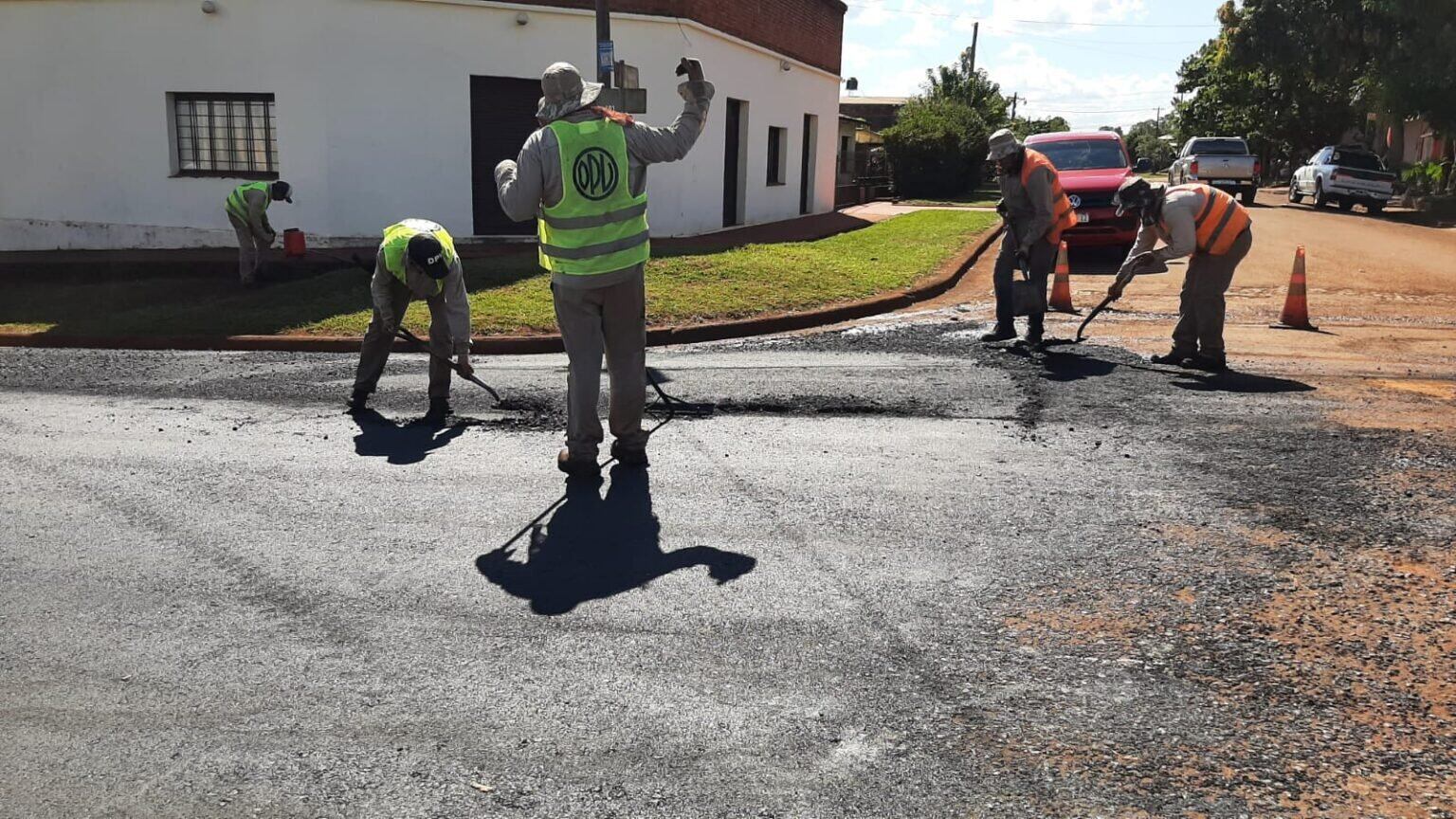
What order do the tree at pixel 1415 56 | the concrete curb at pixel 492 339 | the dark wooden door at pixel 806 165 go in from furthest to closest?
1. the dark wooden door at pixel 806 165
2. the tree at pixel 1415 56
3. the concrete curb at pixel 492 339

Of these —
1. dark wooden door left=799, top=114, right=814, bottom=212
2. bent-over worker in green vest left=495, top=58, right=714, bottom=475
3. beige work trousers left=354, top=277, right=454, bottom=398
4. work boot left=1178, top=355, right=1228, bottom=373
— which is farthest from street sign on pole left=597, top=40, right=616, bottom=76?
dark wooden door left=799, top=114, right=814, bottom=212

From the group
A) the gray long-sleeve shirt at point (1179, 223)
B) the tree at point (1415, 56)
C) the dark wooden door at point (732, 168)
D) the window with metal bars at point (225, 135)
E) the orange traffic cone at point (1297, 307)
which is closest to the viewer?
the gray long-sleeve shirt at point (1179, 223)

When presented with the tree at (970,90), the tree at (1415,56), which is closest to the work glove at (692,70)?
the tree at (1415,56)

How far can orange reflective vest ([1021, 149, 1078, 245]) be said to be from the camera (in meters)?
8.99

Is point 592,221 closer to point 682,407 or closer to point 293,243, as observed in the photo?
point 682,407

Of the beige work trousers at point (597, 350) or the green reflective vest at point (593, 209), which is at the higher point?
the green reflective vest at point (593, 209)

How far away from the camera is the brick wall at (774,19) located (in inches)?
695

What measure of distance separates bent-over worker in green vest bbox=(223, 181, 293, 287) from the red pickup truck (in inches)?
384

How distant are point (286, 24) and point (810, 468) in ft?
42.9

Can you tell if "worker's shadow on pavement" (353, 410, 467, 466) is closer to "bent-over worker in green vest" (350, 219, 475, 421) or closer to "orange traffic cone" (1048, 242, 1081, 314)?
"bent-over worker in green vest" (350, 219, 475, 421)

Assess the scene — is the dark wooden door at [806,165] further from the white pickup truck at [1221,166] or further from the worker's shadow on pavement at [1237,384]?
the worker's shadow on pavement at [1237,384]

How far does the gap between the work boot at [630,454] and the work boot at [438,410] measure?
1.72 meters

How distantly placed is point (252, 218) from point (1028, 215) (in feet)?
28.5

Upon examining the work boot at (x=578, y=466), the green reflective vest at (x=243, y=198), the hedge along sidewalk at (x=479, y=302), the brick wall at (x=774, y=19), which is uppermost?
the brick wall at (x=774, y=19)
